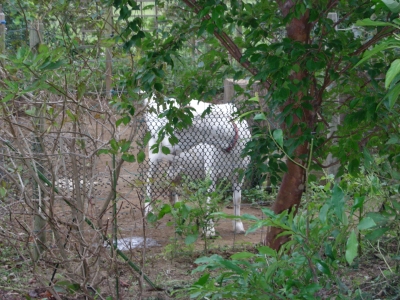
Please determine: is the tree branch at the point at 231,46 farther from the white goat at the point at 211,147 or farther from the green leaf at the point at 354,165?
the white goat at the point at 211,147

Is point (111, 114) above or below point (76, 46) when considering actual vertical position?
below

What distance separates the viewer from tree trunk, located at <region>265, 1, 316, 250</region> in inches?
156

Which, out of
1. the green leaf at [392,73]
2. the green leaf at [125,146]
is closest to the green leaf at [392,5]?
the green leaf at [392,73]

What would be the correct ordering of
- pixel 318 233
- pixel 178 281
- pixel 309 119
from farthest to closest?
pixel 178 281
pixel 309 119
pixel 318 233

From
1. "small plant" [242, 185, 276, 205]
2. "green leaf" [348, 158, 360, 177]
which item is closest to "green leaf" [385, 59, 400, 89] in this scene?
"green leaf" [348, 158, 360, 177]

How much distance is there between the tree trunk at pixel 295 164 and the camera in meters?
3.97

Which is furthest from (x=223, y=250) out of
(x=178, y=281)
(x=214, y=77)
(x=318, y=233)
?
(x=318, y=233)

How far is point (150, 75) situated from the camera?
147 inches

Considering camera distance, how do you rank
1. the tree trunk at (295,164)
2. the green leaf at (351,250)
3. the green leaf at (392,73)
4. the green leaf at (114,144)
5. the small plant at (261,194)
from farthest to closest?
the small plant at (261,194)
the tree trunk at (295,164)
the green leaf at (114,144)
the green leaf at (351,250)
the green leaf at (392,73)

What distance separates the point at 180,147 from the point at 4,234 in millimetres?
3859

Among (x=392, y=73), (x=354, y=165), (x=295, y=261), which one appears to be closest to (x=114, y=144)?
(x=295, y=261)

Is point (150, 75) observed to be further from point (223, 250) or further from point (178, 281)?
point (223, 250)

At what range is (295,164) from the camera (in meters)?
4.28

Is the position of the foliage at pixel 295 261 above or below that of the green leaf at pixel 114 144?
below
